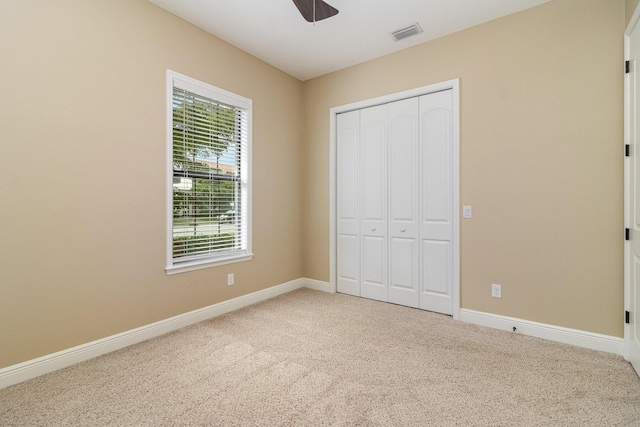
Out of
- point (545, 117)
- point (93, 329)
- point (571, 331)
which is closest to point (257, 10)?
point (545, 117)

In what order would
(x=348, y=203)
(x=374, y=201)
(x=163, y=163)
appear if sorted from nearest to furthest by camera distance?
(x=163, y=163) → (x=374, y=201) → (x=348, y=203)

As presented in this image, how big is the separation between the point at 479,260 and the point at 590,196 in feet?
3.35

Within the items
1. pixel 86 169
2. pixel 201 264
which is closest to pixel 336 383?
pixel 201 264

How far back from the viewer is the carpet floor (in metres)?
1.70

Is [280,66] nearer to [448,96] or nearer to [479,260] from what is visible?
[448,96]

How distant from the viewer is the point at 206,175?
3201 mm

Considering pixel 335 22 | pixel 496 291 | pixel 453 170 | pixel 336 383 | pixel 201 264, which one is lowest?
pixel 336 383

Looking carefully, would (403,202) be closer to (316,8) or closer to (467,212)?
(467,212)

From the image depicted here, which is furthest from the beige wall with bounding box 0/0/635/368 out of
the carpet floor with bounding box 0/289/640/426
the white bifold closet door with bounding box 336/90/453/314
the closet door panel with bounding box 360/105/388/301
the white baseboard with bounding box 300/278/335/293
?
the white baseboard with bounding box 300/278/335/293

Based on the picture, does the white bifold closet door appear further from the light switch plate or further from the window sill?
the window sill

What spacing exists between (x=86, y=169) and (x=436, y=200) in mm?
3207

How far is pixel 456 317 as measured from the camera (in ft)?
10.3

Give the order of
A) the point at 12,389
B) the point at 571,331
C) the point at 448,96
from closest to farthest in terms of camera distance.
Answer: the point at 12,389
the point at 571,331
the point at 448,96

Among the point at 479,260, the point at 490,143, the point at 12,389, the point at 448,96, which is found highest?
the point at 448,96
